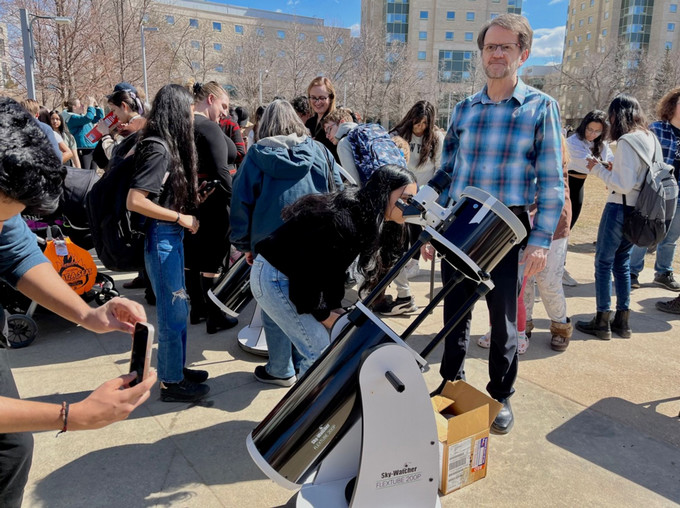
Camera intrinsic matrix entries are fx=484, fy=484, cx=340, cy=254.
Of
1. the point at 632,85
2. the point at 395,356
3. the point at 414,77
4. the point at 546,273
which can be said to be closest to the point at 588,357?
the point at 546,273

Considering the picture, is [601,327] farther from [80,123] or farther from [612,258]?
[80,123]

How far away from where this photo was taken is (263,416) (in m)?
2.91

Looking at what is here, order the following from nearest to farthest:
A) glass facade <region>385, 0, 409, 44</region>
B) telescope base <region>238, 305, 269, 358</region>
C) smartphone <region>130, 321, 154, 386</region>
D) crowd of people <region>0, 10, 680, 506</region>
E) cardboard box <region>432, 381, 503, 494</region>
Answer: smartphone <region>130, 321, 154, 386</region>
crowd of people <region>0, 10, 680, 506</region>
cardboard box <region>432, 381, 503, 494</region>
telescope base <region>238, 305, 269, 358</region>
glass facade <region>385, 0, 409, 44</region>

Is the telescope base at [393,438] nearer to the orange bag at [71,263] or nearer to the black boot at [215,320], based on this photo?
the black boot at [215,320]

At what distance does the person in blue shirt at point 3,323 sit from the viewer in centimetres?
110

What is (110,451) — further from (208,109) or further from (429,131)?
→ (429,131)

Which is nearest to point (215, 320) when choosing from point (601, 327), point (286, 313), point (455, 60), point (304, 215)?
point (286, 313)

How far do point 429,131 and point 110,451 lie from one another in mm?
3912

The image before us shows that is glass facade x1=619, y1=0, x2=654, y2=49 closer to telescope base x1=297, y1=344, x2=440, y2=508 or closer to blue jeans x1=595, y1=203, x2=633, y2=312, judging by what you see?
blue jeans x1=595, y1=203, x2=633, y2=312

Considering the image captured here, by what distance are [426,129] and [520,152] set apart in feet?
7.99

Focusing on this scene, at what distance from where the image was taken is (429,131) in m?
4.92

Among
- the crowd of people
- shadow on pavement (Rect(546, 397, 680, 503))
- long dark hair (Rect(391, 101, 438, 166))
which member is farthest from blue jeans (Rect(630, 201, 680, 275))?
shadow on pavement (Rect(546, 397, 680, 503))

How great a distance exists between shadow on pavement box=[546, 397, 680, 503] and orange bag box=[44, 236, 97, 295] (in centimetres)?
378

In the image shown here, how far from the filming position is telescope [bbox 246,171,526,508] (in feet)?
5.52
